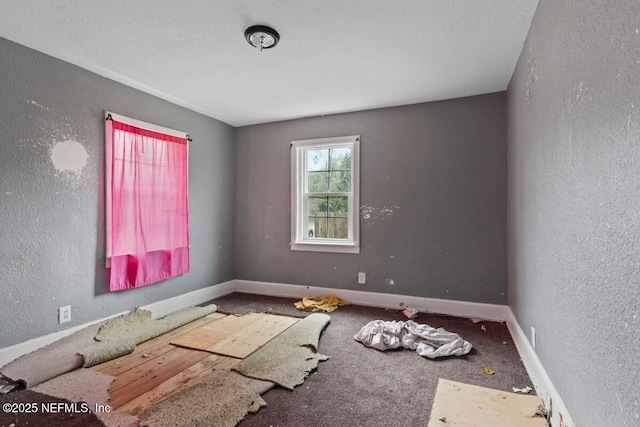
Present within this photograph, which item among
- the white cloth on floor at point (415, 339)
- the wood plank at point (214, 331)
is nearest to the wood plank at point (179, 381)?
the wood plank at point (214, 331)

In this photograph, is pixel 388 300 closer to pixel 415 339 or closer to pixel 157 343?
pixel 415 339

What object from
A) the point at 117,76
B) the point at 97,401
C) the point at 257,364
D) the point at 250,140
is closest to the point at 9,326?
the point at 97,401

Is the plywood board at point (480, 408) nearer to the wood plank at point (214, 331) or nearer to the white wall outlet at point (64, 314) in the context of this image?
the wood plank at point (214, 331)

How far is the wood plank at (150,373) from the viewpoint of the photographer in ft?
6.30

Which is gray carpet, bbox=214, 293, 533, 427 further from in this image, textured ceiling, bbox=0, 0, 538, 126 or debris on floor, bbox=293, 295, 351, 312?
textured ceiling, bbox=0, 0, 538, 126

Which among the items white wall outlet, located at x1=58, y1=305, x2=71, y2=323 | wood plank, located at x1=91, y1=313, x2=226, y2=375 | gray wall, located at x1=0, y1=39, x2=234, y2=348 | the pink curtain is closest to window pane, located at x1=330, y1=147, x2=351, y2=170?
the pink curtain

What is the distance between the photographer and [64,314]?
2617 mm

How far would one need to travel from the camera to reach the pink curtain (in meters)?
2.96

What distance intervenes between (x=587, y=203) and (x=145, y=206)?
3453 mm

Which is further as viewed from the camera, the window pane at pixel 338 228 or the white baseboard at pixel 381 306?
the window pane at pixel 338 228

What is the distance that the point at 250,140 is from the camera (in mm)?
4480

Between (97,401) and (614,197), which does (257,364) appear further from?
(614,197)

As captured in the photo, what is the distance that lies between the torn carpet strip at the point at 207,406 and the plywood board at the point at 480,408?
1.02 m

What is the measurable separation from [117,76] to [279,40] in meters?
1.68
